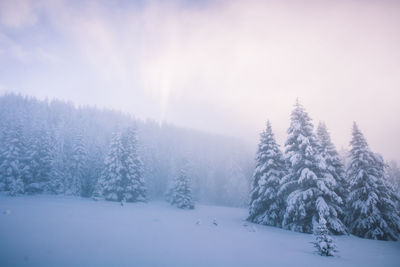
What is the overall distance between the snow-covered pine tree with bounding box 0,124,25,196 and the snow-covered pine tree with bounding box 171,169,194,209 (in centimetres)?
2736

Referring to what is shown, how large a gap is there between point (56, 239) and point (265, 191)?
2170 centimetres

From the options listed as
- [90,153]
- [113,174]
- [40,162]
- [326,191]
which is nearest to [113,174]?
[113,174]

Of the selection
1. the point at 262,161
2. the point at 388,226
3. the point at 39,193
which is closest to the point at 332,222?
the point at 388,226

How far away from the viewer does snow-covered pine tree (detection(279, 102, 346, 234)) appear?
20.3 m

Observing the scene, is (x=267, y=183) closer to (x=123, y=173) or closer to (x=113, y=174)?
(x=123, y=173)

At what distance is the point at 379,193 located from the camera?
2172 cm

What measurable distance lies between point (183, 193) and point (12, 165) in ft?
101

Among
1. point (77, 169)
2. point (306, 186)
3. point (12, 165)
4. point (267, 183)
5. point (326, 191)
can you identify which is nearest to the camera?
point (326, 191)

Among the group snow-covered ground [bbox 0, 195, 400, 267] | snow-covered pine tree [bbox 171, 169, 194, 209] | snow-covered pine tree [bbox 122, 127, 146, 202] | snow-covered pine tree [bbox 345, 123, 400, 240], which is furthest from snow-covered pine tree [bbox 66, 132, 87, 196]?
snow-covered pine tree [bbox 345, 123, 400, 240]

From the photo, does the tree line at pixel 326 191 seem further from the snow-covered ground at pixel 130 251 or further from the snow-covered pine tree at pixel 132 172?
the snow-covered pine tree at pixel 132 172

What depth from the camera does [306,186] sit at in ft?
71.7

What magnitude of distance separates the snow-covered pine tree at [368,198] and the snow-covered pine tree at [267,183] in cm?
706

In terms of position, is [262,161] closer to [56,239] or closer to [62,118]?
[56,239]

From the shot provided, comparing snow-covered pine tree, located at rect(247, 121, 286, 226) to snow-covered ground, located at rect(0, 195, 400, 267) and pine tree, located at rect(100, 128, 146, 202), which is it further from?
pine tree, located at rect(100, 128, 146, 202)
